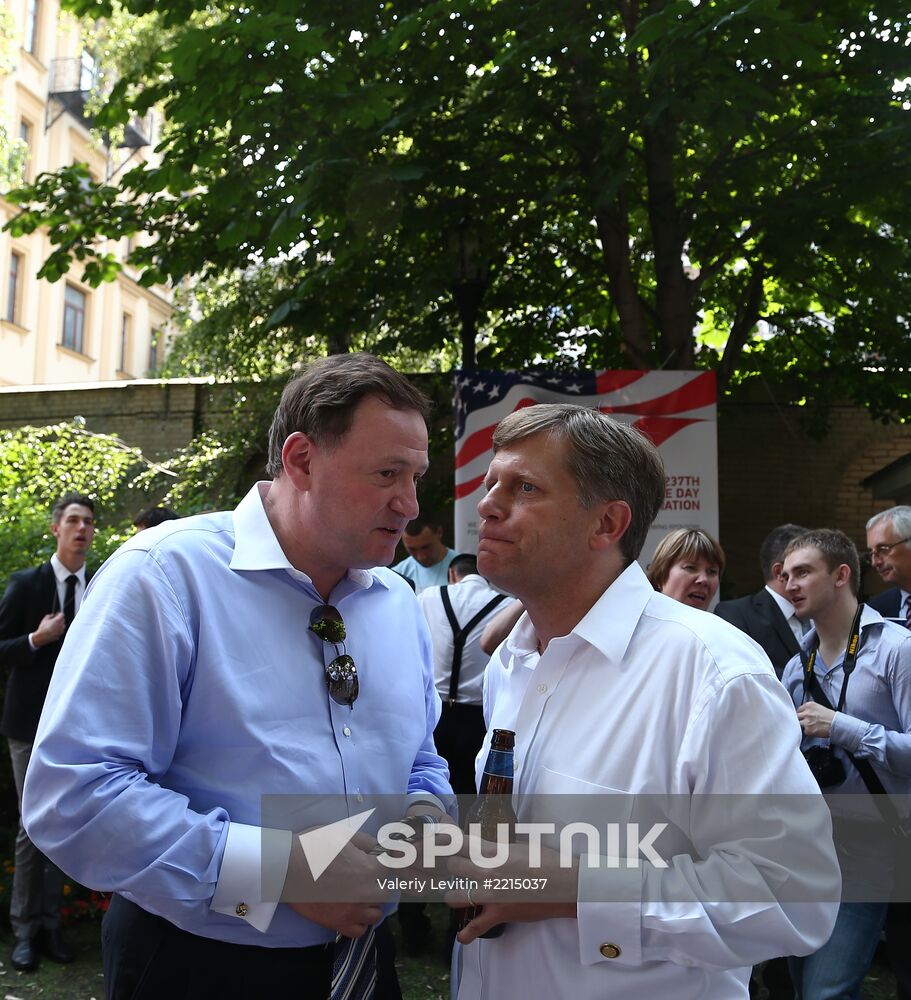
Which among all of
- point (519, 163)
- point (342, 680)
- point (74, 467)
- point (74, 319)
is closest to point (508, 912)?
point (342, 680)

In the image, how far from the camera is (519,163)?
27.9 ft

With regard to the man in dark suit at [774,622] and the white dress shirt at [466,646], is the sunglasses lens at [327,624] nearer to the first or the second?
the man in dark suit at [774,622]

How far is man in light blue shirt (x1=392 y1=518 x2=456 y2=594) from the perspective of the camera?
7.24 m

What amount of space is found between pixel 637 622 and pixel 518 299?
9.34m

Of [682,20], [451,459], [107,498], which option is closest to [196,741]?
[682,20]

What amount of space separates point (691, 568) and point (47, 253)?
2968cm

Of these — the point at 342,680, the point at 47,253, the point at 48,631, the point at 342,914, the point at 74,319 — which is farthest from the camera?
the point at 74,319

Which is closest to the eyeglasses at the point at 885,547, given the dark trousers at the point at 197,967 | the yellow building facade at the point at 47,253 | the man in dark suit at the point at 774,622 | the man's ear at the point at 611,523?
the man in dark suit at the point at 774,622

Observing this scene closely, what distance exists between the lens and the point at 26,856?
555cm

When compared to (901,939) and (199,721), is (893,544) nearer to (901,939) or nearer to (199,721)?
(901,939)

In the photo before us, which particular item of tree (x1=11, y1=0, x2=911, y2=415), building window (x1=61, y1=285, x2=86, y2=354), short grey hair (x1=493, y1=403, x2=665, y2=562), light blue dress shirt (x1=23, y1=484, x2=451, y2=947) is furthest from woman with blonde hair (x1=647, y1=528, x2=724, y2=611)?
building window (x1=61, y1=285, x2=86, y2=354)

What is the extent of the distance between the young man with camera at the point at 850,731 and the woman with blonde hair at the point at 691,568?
35cm

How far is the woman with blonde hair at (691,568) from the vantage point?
175 inches

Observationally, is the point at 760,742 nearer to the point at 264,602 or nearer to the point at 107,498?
the point at 264,602
